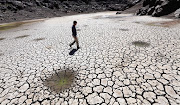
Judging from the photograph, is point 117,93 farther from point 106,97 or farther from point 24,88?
point 24,88

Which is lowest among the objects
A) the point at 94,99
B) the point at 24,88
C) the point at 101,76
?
the point at 24,88

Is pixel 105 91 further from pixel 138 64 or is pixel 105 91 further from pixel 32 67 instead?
pixel 32 67

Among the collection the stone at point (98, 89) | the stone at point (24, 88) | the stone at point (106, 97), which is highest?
the stone at point (98, 89)

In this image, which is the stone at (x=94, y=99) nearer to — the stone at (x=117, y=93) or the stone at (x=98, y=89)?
the stone at (x=98, y=89)

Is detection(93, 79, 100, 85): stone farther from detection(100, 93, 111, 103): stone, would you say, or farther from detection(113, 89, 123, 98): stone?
detection(113, 89, 123, 98): stone

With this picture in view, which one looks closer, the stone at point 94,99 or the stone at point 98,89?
the stone at point 94,99

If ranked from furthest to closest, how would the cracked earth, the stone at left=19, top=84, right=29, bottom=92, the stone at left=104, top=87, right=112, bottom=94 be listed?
the stone at left=19, top=84, right=29, bottom=92 < the stone at left=104, top=87, right=112, bottom=94 < the cracked earth

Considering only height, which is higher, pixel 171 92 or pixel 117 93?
pixel 171 92

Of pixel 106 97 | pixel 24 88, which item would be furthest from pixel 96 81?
pixel 24 88

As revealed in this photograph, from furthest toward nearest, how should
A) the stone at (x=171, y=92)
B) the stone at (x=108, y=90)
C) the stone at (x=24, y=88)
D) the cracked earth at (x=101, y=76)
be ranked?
1. the stone at (x=24, y=88)
2. the stone at (x=108, y=90)
3. the cracked earth at (x=101, y=76)
4. the stone at (x=171, y=92)

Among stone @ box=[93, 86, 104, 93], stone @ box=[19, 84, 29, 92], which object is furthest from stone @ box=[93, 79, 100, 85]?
stone @ box=[19, 84, 29, 92]

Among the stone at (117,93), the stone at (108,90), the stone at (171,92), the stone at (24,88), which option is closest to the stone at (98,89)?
the stone at (108,90)

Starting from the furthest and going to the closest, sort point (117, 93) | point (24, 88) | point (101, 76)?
1. point (101, 76)
2. point (24, 88)
3. point (117, 93)

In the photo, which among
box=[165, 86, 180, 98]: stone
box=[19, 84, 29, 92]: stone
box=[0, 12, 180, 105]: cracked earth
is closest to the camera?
box=[165, 86, 180, 98]: stone
